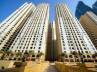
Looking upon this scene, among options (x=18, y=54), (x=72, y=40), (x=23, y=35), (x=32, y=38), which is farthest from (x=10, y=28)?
(x=72, y=40)

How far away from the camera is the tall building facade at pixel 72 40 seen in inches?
3253

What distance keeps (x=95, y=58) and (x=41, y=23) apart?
5852 centimetres

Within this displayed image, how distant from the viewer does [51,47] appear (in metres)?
125

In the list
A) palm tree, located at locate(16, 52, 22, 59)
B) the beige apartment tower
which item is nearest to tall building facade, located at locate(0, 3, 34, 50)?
the beige apartment tower

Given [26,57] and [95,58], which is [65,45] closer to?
[95,58]

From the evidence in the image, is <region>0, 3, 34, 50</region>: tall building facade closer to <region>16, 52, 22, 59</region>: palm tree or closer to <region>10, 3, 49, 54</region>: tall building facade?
<region>10, 3, 49, 54</region>: tall building facade

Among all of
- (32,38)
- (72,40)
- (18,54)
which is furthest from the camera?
(32,38)

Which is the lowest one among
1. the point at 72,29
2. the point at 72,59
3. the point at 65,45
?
the point at 72,59

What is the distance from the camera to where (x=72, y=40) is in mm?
93562

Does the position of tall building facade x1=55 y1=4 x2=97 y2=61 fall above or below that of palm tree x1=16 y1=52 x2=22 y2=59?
above

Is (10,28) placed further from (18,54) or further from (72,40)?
(72,40)

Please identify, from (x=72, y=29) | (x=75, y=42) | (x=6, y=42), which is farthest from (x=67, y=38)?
(x=6, y=42)

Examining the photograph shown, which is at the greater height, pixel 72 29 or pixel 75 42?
pixel 72 29

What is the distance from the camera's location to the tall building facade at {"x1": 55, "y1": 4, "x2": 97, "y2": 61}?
8262 centimetres
